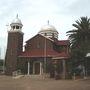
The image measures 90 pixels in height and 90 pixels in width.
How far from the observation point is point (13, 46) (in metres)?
54.4

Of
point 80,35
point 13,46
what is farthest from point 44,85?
point 13,46

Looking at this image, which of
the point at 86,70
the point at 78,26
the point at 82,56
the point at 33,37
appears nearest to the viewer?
the point at 82,56

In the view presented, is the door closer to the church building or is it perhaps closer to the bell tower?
the church building

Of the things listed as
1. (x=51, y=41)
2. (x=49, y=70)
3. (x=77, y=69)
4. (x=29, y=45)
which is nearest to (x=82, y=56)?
(x=77, y=69)

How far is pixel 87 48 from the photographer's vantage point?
43.4m

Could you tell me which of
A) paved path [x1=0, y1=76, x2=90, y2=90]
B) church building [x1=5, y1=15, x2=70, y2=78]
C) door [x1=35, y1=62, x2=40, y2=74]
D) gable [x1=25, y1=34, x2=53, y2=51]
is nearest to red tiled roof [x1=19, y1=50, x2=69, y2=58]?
church building [x1=5, y1=15, x2=70, y2=78]

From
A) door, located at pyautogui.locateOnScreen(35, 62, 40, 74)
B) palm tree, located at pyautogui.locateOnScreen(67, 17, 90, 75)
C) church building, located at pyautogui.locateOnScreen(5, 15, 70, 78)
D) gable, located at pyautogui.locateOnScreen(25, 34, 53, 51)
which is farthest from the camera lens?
gable, located at pyautogui.locateOnScreen(25, 34, 53, 51)

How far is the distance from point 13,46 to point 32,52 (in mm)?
4056

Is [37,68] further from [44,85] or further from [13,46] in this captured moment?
[44,85]

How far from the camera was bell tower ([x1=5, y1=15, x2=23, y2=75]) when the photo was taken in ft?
175

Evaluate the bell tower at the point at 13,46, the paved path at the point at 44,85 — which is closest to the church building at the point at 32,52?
the bell tower at the point at 13,46

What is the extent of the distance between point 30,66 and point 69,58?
11407 mm

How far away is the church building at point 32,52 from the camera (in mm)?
51500

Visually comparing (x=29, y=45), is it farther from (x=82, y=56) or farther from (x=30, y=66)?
(x=82, y=56)
